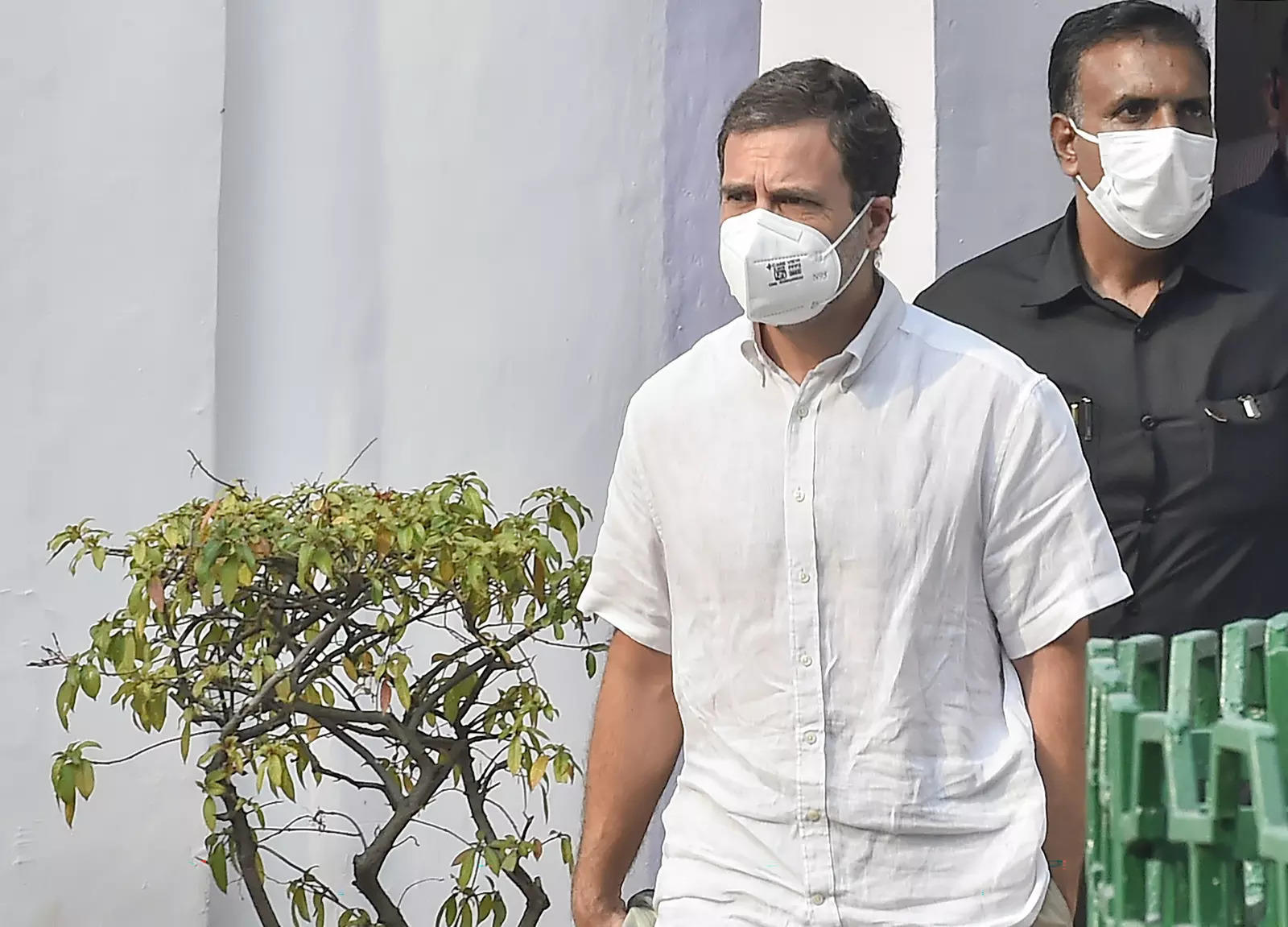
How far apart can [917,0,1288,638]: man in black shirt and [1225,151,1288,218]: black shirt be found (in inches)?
36.1

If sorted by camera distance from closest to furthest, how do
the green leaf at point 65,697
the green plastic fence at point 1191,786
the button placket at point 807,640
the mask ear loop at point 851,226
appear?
1. the green plastic fence at point 1191,786
2. the button placket at point 807,640
3. the mask ear loop at point 851,226
4. the green leaf at point 65,697

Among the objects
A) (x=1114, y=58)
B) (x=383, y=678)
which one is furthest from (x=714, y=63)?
(x=383, y=678)

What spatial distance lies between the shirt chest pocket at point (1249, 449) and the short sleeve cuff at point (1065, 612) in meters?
0.51

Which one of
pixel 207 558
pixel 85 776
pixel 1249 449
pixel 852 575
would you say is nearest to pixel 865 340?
pixel 852 575

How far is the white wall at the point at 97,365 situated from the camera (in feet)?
11.5

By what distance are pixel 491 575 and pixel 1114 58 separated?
47.0 inches

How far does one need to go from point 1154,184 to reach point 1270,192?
124cm

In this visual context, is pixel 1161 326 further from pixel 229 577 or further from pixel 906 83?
pixel 229 577

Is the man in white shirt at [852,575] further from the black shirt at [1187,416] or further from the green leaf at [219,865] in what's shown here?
the green leaf at [219,865]

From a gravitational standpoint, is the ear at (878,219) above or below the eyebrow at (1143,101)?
below

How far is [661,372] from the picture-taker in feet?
8.11

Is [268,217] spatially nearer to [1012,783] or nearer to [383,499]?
[383,499]

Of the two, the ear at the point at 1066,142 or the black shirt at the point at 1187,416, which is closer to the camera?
the black shirt at the point at 1187,416

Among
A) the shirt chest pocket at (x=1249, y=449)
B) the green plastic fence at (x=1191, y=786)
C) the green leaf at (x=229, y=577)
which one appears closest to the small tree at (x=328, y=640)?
the green leaf at (x=229, y=577)
